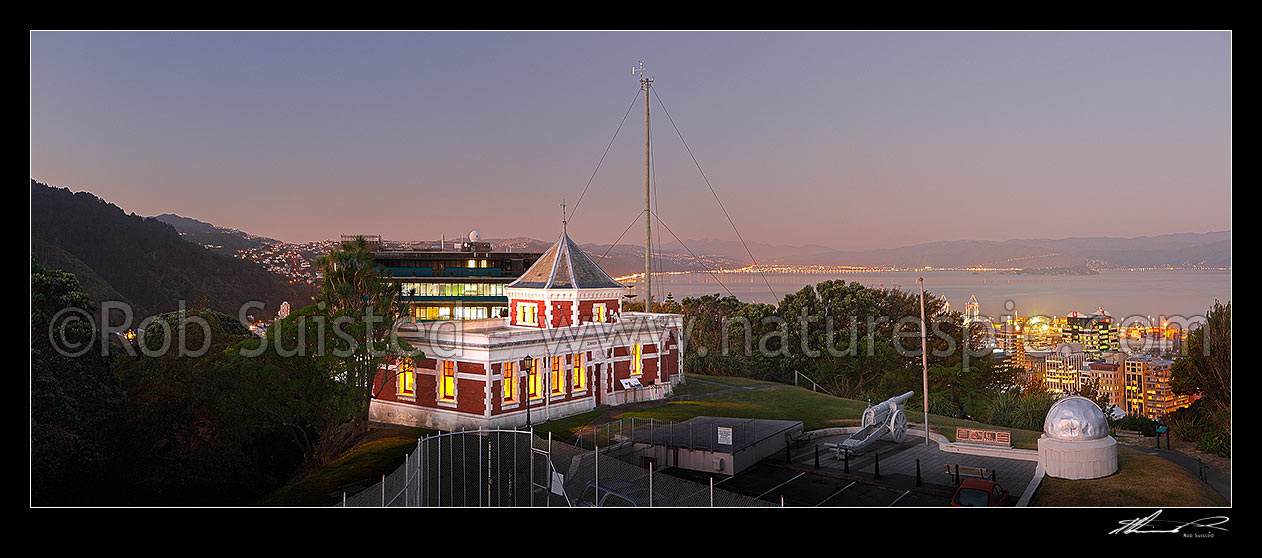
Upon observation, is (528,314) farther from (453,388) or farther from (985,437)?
(985,437)

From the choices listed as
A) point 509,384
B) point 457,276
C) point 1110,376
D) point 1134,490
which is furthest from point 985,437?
point 457,276

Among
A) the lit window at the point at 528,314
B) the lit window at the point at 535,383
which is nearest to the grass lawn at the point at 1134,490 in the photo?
the lit window at the point at 535,383

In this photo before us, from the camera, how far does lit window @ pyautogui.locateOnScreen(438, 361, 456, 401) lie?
1344 inches

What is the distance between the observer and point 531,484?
Answer: 21.9 metres

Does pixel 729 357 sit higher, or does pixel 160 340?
pixel 160 340

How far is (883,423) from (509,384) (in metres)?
16.3

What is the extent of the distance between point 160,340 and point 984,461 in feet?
114

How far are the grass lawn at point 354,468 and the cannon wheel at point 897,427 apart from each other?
19.8 m

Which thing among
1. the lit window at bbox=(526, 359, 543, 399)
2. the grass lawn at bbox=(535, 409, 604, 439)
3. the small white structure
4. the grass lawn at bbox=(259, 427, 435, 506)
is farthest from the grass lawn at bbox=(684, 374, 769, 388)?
the small white structure

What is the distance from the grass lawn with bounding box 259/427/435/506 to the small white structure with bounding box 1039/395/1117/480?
2375cm

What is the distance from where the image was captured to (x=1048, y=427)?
25.6 metres
